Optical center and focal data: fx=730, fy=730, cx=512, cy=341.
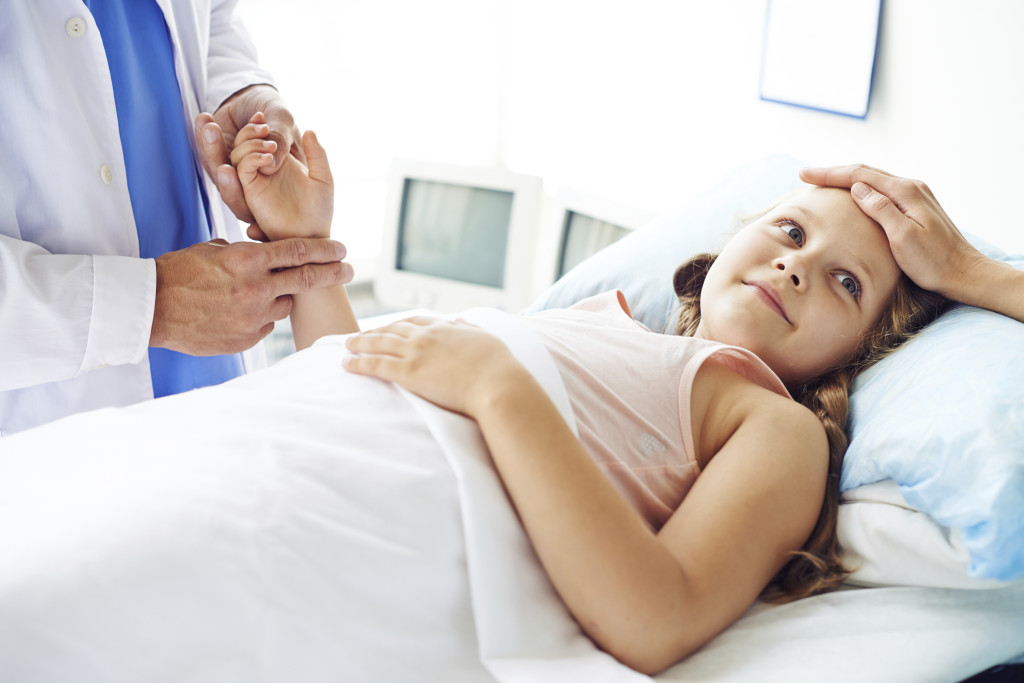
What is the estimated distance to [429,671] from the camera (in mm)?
642

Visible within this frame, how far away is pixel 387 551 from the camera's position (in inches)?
25.8

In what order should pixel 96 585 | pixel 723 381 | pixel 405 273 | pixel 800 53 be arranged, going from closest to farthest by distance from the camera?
1. pixel 96 585
2. pixel 723 381
3. pixel 800 53
4. pixel 405 273

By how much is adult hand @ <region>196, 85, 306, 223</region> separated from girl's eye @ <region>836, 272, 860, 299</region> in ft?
2.78

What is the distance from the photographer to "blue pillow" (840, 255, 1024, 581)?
0.65 meters

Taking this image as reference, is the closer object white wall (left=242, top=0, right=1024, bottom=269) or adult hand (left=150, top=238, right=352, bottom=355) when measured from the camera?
adult hand (left=150, top=238, right=352, bottom=355)

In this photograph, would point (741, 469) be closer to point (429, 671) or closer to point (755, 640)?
point (755, 640)

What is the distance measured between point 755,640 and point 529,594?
24cm

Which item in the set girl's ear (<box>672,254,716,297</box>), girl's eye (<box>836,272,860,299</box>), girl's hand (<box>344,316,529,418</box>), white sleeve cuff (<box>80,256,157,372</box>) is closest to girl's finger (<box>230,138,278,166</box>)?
white sleeve cuff (<box>80,256,157,372</box>)

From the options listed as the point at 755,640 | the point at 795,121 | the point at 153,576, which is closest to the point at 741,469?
the point at 755,640

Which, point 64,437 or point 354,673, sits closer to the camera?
point 354,673

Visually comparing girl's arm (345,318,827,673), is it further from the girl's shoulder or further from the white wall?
the white wall

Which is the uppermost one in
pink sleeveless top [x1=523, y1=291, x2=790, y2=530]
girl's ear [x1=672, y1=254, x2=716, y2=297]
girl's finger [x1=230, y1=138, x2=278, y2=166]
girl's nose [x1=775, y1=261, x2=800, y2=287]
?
girl's finger [x1=230, y1=138, x2=278, y2=166]

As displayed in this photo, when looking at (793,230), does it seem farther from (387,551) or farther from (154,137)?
(154,137)

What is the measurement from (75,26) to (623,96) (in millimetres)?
1401
